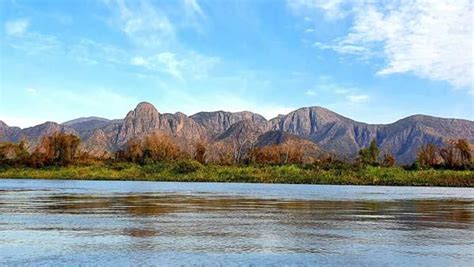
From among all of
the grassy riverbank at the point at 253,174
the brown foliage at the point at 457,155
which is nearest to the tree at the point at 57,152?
the grassy riverbank at the point at 253,174

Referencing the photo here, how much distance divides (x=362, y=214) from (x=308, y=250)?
A: 14947mm

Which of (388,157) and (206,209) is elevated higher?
(388,157)

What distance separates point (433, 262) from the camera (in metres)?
16.5

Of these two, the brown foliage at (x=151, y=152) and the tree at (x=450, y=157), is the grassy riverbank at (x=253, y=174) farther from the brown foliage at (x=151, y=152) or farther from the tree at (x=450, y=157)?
the tree at (x=450, y=157)

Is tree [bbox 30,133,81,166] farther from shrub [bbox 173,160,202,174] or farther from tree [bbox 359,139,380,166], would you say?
tree [bbox 359,139,380,166]

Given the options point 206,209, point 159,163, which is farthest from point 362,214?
point 159,163

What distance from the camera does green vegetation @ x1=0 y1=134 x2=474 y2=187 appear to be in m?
97.9

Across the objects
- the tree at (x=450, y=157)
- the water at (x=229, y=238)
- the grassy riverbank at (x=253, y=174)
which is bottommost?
the water at (x=229, y=238)

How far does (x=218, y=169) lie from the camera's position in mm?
105500

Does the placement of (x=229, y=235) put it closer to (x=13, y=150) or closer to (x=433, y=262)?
(x=433, y=262)

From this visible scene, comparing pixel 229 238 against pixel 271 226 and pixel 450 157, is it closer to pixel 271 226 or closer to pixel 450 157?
pixel 271 226

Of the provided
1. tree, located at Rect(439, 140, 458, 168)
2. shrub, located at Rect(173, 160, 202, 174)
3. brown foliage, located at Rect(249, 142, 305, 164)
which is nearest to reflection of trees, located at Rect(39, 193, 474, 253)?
shrub, located at Rect(173, 160, 202, 174)

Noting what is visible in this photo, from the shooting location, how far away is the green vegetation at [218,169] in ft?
321

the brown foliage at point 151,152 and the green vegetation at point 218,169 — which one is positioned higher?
the brown foliage at point 151,152
